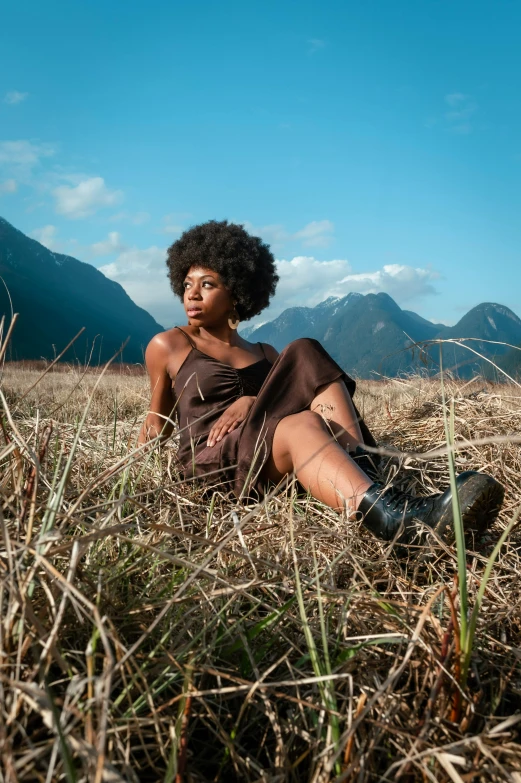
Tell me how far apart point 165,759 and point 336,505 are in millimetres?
1084

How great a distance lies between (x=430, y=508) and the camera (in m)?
1.47

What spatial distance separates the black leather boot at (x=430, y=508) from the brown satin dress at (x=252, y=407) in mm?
423

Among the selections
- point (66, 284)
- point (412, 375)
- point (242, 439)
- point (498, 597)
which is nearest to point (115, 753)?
point (498, 597)

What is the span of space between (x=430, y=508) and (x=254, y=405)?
81cm

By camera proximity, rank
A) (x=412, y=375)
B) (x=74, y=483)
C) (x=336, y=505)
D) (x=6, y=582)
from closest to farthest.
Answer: (x=6, y=582)
(x=336, y=505)
(x=74, y=483)
(x=412, y=375)

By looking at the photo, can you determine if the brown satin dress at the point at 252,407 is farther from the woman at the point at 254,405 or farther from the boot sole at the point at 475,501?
the boot sole at the point at 475,501

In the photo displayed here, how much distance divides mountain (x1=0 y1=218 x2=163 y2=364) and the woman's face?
2954 inches

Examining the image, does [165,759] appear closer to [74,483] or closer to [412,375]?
[74,483]

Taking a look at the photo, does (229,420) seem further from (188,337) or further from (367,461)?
(188,337)

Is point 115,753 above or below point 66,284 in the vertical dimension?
below

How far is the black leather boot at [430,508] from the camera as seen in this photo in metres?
1.39

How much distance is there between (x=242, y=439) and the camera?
204cm

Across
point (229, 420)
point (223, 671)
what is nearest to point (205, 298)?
point (229, 420)

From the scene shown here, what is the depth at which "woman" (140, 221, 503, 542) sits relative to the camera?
1526mm
